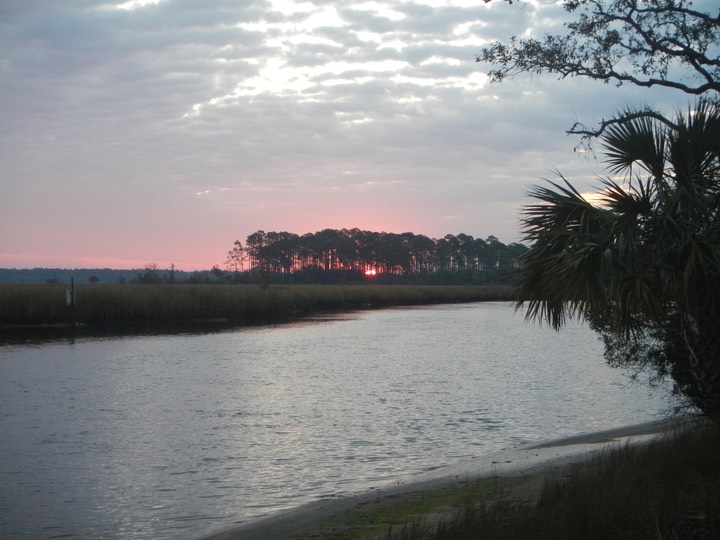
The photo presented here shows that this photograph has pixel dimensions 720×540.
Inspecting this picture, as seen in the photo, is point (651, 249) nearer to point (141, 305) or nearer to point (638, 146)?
point (638, 146)

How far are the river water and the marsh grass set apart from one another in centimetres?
371

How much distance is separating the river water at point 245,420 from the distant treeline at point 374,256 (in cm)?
11361

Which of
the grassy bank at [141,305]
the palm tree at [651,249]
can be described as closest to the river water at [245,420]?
the palm tree at [651,249]

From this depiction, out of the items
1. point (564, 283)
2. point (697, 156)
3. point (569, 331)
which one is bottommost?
point (569, 331)

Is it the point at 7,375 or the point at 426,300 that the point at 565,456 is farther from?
the point at 426,300

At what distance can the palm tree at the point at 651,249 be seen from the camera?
8.86 m

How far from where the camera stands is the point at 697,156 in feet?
32.0

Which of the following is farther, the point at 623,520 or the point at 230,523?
the point at 230,523

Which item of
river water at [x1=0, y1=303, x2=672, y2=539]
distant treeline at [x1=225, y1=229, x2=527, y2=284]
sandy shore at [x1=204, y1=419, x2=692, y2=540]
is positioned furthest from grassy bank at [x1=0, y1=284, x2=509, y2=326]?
distant treeline at [x1=225, y1=229, x2=527, y2=284]

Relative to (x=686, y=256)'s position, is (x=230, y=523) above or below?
below

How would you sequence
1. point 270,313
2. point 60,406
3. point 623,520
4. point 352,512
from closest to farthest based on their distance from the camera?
point 623,520
point 352,512
point 60,406
point 270,313

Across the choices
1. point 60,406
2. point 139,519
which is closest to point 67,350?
point 60,406

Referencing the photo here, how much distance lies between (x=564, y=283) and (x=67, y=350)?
2440cm

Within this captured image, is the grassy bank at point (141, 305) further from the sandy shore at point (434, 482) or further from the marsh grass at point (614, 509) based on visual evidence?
the marsh grass at point (614, 509)
